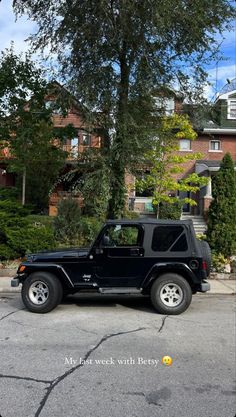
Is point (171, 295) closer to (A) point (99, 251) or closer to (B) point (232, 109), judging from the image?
(A) point (99, 251)

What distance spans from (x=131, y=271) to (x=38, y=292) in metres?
1.66

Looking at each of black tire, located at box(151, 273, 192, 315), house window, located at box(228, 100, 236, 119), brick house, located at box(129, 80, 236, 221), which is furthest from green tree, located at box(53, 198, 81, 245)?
house window, located at box(228, 100, 236, 119)

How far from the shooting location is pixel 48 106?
13.7m

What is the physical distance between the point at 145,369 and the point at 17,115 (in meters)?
11.1

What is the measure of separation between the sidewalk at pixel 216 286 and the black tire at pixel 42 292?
2.24 metres

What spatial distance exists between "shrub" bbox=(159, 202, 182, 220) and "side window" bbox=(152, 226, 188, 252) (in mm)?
15282

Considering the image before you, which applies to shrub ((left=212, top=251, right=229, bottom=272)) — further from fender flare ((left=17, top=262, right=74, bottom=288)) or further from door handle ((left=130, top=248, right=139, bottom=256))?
fender flare ((left=17, top=262, right=74, bottom=288))

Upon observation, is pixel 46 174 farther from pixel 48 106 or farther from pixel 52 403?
pixel 52 403

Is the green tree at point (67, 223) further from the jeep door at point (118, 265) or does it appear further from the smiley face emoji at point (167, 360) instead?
the smiley face emoji at point (167, 360)

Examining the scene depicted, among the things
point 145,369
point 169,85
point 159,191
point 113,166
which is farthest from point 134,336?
point 159,191

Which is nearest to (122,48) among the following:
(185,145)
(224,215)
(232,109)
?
(224,215)

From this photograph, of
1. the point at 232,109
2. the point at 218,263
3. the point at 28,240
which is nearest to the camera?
the point at 218,263

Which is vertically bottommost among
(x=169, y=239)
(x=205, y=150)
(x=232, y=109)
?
(x=169, y=239)

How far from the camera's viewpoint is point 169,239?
7.33m
